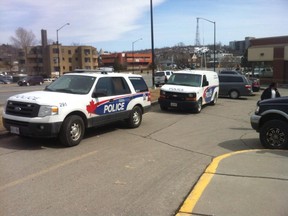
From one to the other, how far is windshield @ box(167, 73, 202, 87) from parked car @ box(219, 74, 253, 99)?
9430mm

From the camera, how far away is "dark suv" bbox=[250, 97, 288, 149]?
8.41 meters

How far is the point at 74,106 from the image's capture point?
8570mm

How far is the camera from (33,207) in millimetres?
4793

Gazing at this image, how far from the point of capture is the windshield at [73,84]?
9.32 m

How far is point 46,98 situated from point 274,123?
534 centimetres

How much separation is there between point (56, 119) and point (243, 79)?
1992 centimetres

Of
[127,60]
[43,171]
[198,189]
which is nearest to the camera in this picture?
[198,189]

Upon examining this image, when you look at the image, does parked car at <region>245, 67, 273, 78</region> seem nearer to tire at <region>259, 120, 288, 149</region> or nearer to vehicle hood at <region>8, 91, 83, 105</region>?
tire at <region>259, 120, 288, 149</region>

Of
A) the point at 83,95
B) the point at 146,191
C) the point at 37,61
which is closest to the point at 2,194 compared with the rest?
the point at 146,191

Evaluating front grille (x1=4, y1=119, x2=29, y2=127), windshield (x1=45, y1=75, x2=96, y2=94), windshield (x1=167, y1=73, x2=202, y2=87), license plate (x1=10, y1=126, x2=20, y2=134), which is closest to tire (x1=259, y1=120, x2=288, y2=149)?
windshield (x1=45, y1=75, x2=96, y2=94)

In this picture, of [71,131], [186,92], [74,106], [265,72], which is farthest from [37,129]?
[265,72]

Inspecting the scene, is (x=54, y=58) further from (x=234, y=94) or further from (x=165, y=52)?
(x=234, y=94)

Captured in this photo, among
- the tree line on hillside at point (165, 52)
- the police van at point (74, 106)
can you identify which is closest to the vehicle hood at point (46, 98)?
the police van at point (74, 106)

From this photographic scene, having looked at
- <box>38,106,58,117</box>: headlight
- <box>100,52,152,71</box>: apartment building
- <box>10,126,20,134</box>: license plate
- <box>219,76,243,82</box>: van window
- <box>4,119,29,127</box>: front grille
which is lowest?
<box>10,126,20,134</box>: license plate
